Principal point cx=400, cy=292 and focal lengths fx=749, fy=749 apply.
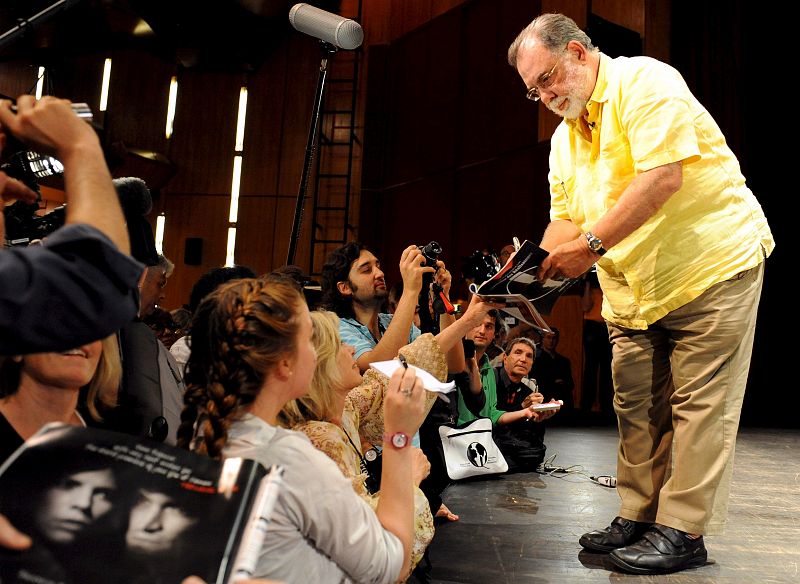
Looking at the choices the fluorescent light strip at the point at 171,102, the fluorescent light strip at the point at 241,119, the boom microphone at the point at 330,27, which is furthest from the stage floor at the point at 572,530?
the fluorescent light strip at the point at 171,102

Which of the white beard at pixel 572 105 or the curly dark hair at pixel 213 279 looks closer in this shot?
the white beard at pixel 572 105

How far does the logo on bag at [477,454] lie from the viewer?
11.7 feet

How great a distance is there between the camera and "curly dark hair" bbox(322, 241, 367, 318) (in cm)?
304

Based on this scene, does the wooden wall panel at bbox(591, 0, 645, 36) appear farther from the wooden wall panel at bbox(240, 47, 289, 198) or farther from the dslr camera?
the dslr camera

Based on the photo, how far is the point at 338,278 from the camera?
122 inches

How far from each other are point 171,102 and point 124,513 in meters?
10.4

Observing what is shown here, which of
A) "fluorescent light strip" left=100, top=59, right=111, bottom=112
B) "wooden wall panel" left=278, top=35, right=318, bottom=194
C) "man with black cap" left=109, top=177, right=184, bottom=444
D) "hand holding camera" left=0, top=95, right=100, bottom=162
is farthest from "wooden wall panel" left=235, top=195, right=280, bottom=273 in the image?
"hand holding camera" left=0, top=95, right=100, bottom=162

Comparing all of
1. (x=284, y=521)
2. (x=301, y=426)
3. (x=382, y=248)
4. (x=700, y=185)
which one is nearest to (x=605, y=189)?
(x=700, y=185)

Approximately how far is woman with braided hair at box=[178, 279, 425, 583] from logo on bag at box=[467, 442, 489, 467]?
2410mm

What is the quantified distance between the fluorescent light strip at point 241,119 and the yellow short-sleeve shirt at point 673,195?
333 inches

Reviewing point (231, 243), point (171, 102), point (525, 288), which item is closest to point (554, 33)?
point (525, 288)

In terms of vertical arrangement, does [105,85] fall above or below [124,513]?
above

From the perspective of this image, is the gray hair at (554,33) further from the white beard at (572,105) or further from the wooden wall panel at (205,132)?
the wooden wall panel at (205,132)

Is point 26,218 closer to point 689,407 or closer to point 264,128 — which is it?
point 689,407
